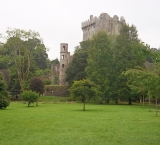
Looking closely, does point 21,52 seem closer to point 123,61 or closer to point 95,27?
point 123,61

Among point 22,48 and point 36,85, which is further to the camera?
point 22,48

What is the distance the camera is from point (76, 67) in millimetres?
55719

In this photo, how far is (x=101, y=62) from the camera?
4666 centimetres

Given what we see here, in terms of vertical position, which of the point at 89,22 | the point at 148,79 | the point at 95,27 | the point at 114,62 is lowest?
the point at 148,79

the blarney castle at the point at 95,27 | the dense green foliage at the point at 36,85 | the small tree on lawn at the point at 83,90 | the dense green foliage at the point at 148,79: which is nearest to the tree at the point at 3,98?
the small tree on lawn at the point at 83,90

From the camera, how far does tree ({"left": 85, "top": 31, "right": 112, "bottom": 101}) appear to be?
44938 millimetres

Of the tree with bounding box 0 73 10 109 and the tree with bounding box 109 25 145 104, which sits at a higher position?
the tree with bounding box 109 25 145 104

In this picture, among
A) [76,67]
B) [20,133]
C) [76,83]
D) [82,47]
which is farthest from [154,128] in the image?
[82,47]

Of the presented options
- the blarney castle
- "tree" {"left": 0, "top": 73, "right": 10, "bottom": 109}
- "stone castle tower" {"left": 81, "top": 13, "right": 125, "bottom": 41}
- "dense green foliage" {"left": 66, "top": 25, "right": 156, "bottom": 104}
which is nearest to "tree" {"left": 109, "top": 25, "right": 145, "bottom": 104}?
"dense green foliage" {"left": 66, "top": 25, "right": 156, "bottom": 104}

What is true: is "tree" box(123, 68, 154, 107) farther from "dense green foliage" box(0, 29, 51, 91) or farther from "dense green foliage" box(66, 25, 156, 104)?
"dense green foliage" box(0, 29, 51, 91)

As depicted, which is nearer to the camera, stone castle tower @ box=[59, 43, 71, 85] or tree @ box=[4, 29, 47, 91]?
tree @ box=[4, 29, 47, 91]

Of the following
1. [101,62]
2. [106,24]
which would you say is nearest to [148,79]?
[101,62]

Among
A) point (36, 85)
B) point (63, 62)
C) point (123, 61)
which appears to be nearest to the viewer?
point (123, 61)

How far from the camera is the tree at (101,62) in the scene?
4494 centimetres
